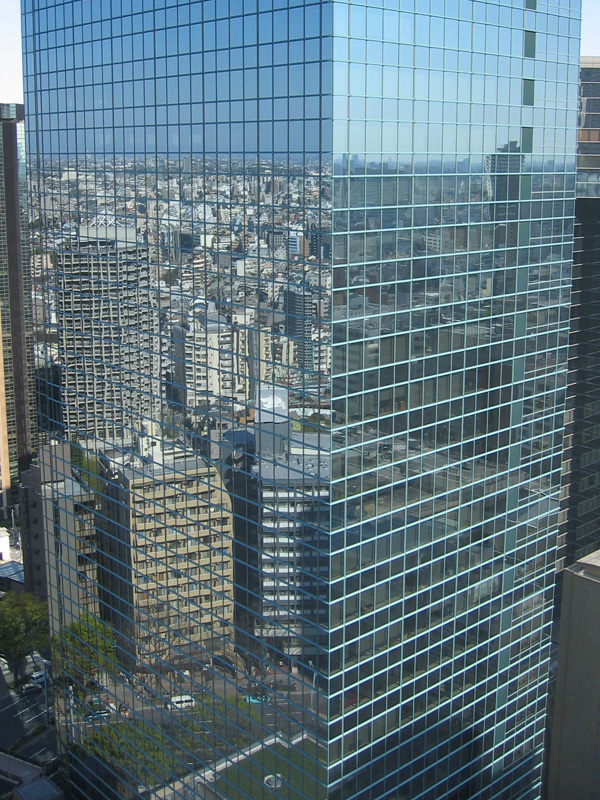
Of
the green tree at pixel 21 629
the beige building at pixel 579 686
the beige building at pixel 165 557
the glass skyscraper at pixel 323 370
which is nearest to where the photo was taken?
the glass skyscraper at pixel 323 370

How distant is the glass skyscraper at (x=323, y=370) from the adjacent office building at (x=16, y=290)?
4541 inches

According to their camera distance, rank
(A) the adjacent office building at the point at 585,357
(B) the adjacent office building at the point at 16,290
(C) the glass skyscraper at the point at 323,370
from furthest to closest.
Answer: (B) the adjacent office building at the point at 16,290, (A) the adjacent office building at the point at 585,357, (C) the glass skyscraper at the point at 323,370

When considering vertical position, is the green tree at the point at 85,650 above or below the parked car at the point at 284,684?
below

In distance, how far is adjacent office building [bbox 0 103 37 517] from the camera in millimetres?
173125

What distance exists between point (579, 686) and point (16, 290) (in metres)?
147

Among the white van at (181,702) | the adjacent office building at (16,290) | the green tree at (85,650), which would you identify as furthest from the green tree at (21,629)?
the white van at (181,702)

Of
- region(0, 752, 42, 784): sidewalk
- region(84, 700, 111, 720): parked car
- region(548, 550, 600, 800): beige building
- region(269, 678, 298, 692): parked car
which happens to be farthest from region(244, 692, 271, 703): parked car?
region(0, 752, 42, 784): sidewalk

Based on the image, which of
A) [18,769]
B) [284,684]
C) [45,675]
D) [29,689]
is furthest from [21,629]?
[284,684]

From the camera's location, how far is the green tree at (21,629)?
118 meters

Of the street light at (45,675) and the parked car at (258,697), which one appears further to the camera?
the street light at (45,675)

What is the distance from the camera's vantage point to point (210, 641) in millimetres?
54062

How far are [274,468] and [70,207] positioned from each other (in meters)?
28.2

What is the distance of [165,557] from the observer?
2304 inches

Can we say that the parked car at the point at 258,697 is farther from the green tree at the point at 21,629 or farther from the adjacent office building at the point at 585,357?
the green tree at the point at 21,629
